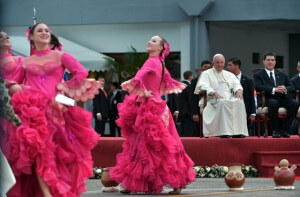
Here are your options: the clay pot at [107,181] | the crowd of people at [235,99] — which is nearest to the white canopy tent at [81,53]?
the crowd of people at [235,99]

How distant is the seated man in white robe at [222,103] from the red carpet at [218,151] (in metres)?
0.20

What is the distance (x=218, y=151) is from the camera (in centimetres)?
1820

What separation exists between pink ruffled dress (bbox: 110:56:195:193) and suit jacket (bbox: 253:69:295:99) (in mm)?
5331

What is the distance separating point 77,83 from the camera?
10.8m

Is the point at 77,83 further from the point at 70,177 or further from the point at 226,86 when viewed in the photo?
the point at 226,86

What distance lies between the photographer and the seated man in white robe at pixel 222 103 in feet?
59.5

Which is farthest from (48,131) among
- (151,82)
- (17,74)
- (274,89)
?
(274,89)

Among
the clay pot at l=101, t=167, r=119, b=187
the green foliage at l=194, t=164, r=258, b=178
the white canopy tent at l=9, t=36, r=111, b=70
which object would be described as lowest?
the green foliage at l=194, t=164, r=258, b=178

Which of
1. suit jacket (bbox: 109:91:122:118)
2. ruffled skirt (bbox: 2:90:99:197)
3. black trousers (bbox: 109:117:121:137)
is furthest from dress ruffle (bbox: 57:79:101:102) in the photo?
black trousers (bbox: 109:117:121:137)

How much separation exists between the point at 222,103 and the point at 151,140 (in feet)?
16.5

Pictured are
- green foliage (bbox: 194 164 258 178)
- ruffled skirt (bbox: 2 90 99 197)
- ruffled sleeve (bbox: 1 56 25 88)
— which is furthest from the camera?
green foliage (bbox: 194 164 258 178)

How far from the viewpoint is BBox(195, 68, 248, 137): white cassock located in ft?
59.5

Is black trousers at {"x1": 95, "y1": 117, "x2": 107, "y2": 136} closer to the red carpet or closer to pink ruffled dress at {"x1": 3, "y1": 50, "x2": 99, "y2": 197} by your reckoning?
the red carpet

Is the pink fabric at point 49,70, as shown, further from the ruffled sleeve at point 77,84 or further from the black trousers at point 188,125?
the black trousers at point 188,125
